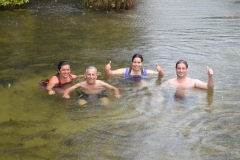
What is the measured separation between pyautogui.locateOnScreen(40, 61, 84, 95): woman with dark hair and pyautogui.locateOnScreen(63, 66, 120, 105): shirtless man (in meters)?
0.33

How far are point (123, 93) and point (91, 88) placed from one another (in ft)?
2.26

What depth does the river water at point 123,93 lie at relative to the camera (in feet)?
18.5

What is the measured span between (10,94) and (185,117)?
365 cm

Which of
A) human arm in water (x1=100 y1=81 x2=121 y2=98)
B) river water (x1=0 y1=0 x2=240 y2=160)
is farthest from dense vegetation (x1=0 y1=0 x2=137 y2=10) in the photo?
human arm in water (x1=100 y1=81 x2=121 y2=98)

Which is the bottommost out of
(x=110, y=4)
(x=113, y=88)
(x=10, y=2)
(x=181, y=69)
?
(x=113, y=88)

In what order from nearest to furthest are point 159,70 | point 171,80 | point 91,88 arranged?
1. point 91,88
2. point 171,80
3. point 159,70

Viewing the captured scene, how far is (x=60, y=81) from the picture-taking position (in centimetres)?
814

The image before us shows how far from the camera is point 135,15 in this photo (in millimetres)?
16016

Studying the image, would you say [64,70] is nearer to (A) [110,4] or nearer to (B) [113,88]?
(B) [113,88]

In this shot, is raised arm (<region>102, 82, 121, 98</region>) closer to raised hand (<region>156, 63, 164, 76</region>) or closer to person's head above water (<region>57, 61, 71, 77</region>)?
person's head above water (<region>57, 61, 71, 77</region>)

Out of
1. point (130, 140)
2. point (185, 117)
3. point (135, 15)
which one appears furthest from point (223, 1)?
point (130, 140)

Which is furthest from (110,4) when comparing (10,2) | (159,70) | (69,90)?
(69,90)

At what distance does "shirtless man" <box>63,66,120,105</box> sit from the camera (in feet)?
25.0

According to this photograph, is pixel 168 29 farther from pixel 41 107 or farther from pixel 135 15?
pixel 41 107
